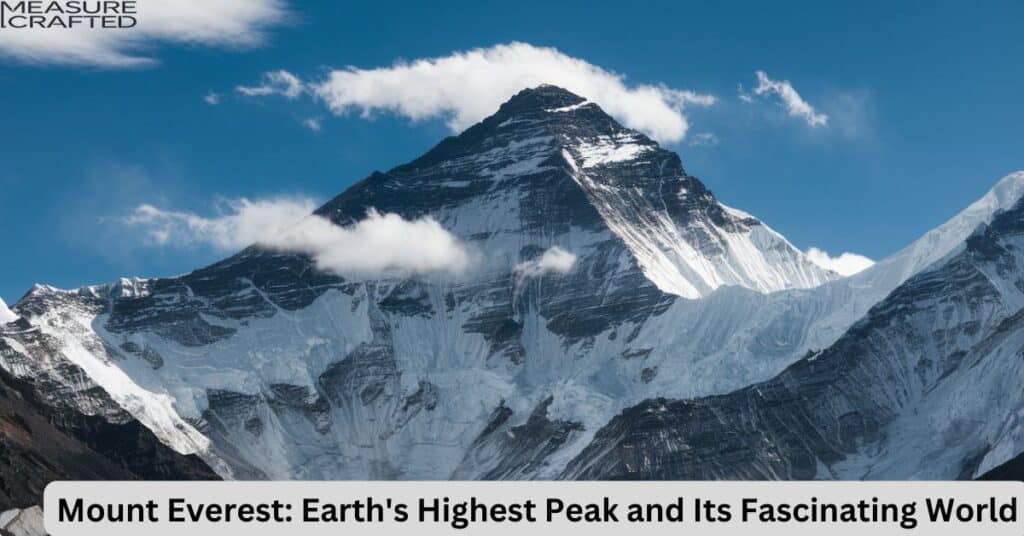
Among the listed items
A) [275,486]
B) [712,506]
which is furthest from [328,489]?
[712,506]

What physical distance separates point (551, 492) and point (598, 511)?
180 cm

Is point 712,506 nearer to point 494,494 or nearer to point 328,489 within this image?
point 494,494

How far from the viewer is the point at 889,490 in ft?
251

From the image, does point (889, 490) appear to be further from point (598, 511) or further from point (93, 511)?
point (93, 511)

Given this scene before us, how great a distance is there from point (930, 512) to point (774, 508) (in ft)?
18.3

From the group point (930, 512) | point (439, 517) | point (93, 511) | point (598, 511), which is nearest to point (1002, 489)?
point (930, 512)

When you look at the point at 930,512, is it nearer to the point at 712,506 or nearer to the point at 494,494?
the point at 712,506

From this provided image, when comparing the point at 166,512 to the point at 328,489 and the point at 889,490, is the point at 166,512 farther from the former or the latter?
the point at 889,490

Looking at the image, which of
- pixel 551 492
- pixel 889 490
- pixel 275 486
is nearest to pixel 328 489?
pixel 275 486

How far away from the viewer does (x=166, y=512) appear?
7494cm

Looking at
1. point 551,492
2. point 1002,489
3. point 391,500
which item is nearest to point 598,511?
point 551,492

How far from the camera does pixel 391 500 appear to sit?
76.1 meters

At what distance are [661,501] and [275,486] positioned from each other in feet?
44.9

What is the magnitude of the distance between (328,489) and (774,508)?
51.8ft
